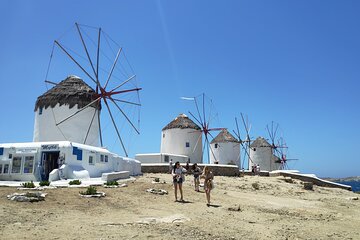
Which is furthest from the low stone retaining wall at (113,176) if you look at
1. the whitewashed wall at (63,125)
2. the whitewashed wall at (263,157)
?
the whitewashed wall at (263,157)

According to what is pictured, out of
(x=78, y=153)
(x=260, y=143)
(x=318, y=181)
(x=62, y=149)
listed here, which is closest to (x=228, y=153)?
(x=260, y=143)

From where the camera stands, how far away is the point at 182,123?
45938 mm

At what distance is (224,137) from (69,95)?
975 inches

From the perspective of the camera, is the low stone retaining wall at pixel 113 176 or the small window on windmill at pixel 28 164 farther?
the small window on windmill at pixel 28 164

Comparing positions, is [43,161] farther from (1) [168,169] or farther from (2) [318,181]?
(2) [318,181]

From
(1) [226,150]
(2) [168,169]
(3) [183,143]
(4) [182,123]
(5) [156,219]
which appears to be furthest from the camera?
(1) [226,150]

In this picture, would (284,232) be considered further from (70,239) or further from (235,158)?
(235,158)

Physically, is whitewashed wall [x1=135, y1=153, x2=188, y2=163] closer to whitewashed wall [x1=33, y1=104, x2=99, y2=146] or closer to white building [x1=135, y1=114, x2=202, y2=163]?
white building [x1=135, y1=114, x2=202, y2=163]

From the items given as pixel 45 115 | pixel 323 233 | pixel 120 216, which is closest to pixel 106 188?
pixel 120 216

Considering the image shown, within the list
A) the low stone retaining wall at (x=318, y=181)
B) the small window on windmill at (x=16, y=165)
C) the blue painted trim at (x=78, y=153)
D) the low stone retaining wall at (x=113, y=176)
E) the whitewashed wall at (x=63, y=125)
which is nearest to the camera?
the low stone retaining wall at (x=113, y=176)

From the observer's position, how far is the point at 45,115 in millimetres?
30656

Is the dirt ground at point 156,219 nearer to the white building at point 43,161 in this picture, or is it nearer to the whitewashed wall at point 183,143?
the white building at point 43,161

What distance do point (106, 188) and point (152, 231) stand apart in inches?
342

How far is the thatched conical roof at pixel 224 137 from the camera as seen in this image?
4819cm
